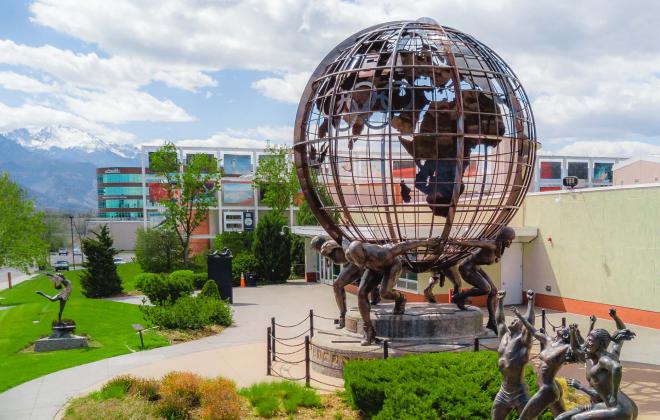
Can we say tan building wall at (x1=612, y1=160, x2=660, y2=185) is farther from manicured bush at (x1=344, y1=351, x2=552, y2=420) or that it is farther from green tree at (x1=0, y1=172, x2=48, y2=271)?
green tree at (x1=0, y1=172, x2=48, y2=271)

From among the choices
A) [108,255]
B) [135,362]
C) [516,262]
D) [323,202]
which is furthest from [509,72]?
[108,255]

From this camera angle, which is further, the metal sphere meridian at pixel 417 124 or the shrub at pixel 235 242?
the shrub at pixel 235 242

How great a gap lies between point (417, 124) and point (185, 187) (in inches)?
1269

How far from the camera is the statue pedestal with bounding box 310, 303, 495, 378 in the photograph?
11641 millimetres

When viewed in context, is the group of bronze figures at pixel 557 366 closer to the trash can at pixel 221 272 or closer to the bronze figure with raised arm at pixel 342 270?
the bronze figure with raised arm at pixel 342 270

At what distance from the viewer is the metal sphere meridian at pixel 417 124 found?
1131 centimetres

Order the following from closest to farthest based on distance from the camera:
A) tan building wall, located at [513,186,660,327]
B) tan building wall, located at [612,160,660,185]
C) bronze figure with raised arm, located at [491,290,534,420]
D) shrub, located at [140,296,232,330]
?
bronze figure with raised arm, located at [491,290,534,420] < shrub, located at [140,296,232,330] < tan building wall, located at [513,186,660,327] < tan building wall, located at [612,160,660,185]

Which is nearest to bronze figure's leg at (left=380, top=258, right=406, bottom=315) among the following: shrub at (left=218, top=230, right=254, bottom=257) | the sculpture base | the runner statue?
the sculpture base

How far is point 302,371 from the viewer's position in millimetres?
12547

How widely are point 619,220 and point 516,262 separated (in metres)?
5.01

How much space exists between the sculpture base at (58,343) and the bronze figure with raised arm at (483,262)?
35.7 ft

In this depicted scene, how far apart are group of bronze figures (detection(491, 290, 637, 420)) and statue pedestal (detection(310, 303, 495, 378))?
3872 mm

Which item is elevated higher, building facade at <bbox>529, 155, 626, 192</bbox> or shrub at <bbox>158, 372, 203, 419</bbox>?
building facade at <bbox>529, 155, 626, 192</bbox>

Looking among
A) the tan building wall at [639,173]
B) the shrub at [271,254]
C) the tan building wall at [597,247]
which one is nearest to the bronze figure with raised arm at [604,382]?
the tan building wall at [597,247]
